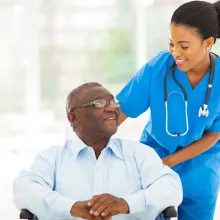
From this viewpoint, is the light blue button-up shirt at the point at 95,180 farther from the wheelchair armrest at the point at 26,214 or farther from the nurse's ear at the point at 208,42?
the nurse's ear at the point at 208,42

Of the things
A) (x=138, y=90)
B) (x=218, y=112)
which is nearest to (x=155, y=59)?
(x=138, y=90)

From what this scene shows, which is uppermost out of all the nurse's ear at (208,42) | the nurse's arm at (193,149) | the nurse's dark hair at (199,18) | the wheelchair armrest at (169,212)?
the nurse's dark hair at (199,18)

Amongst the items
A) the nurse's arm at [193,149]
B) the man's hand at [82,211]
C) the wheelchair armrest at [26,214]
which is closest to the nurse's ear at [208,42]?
the nurse's arm at [193,149]

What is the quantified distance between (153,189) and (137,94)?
0.53 m

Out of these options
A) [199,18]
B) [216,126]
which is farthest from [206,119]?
[199,18]

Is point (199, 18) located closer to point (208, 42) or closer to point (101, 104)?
point (208, 42)

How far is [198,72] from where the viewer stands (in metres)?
2.29

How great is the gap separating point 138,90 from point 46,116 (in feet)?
12.6

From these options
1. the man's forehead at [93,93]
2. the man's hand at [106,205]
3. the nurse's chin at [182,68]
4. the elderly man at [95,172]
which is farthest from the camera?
the nurse's chin at [182,68]

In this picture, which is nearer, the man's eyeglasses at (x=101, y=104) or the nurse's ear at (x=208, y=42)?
the man's eyeglasses at (x=101, y=104)

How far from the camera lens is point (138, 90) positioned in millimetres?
2314

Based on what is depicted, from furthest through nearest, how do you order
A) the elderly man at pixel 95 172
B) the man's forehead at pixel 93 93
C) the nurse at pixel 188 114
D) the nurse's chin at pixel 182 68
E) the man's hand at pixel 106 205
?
the nurse at pixel 188 114 → the nurse's chin at pixel 182 68 → the man's forehead at pixel 93 93 → the elderly man at pixel 95 172 → the man's hand at pixel 106 205

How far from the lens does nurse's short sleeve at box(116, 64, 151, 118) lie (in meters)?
2.30

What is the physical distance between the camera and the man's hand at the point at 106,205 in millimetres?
1792
